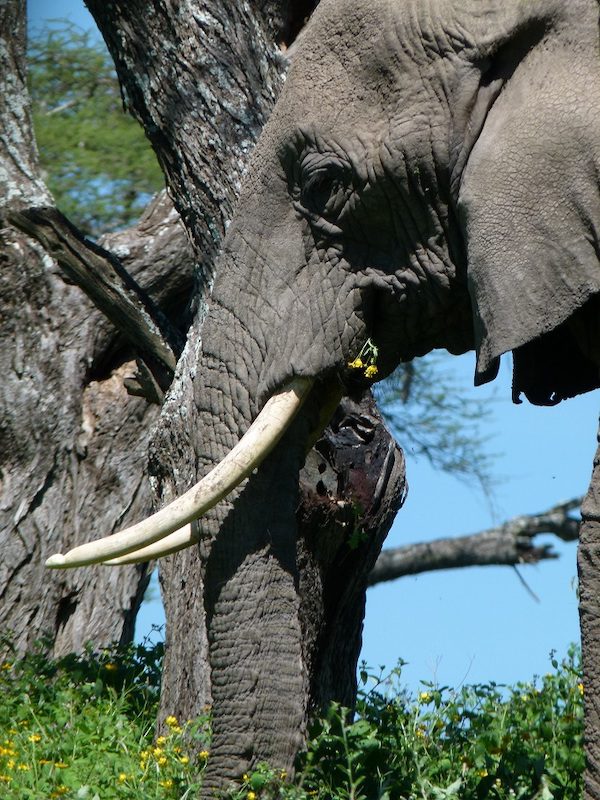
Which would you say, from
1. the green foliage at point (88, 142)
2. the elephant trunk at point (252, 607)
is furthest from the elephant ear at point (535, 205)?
the green foliage at point (88, 142)

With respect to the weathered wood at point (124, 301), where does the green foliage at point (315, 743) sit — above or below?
below

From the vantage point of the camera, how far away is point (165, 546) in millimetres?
4844

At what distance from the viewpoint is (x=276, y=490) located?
475cm

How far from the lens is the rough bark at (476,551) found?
14.4 m

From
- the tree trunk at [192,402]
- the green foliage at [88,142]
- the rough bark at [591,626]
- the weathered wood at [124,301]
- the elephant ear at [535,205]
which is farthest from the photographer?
the green foliage at [88,142]

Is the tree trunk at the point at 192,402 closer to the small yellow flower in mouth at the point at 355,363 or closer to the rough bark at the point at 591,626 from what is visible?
the small yellow flower in mouth at the point at 355,363

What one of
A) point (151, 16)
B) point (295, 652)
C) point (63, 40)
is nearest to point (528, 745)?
point (295, 652)

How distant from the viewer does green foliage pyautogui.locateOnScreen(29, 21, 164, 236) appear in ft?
45.3

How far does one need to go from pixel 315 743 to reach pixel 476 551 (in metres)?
10.0

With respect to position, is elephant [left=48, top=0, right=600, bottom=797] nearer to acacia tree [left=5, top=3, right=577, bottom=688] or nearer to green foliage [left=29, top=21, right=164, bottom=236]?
acacia tree [left=5, top=3, right=577, bottom=688]

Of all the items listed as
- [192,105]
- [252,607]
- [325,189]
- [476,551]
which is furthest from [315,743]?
[476,551]

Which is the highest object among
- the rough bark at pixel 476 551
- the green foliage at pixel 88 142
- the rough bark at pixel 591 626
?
the green foliage at pixel 88 142

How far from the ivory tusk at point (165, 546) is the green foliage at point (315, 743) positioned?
685 millimetres

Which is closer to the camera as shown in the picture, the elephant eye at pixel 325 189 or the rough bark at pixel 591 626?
the rough bark at pixel 591 626
